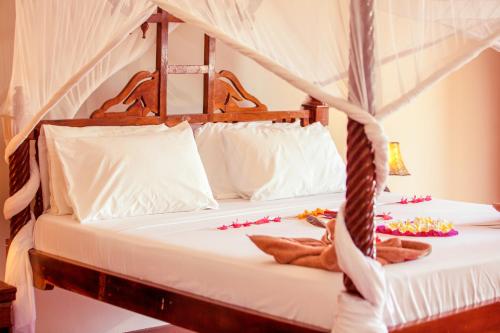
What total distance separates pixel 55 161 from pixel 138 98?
685 millimetres

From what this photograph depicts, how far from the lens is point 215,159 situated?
4.83 m

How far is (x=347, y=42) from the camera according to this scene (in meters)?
3.10

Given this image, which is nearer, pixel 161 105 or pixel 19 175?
pixel 19 175

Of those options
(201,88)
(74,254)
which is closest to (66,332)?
(74,254)

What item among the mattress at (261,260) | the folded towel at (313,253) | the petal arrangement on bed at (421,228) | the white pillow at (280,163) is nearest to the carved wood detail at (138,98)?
the white pillow at (280,163)

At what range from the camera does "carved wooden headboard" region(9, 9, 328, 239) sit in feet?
14.1

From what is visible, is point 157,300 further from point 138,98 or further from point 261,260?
point 138,98

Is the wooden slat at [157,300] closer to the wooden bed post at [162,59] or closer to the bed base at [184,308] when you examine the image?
the bed base at [184,308]

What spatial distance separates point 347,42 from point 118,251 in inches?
52.1

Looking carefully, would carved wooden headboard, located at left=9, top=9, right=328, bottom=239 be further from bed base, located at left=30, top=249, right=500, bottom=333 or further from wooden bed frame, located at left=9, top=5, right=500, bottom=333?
bed base, located at left=30, top=249, right=500, bottom=333

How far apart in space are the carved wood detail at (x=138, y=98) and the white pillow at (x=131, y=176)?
12.5 inches

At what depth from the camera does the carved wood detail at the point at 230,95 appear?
506cm

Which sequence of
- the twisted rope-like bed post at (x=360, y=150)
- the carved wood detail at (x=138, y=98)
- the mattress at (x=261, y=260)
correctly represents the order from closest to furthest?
the twisted rope-like bed post at (x=360, y=150) < the mattress at (x=261, y=260) < the carved wood detail at (x=138, y=98)

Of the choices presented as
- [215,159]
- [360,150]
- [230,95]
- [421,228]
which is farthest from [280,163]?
[360,150]
